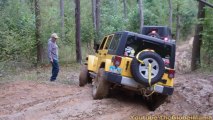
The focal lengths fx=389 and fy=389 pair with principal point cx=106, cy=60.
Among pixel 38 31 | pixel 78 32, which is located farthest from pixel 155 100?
pixel 78 32

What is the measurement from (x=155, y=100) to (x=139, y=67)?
5.54ft

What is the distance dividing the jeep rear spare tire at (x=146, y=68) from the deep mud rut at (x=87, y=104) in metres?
0.73

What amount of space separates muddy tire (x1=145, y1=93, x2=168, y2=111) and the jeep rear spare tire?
1.02 meters

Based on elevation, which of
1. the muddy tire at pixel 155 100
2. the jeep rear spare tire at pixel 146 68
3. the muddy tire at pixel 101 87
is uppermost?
the jeep rear spare tire at pixel 146 68

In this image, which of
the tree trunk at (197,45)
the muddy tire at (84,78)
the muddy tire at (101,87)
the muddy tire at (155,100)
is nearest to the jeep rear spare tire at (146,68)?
the muddy tire at (101,87)

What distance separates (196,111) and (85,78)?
17.2ft

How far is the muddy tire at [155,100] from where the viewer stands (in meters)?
9.83

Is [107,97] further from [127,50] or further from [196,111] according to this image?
[196,111]

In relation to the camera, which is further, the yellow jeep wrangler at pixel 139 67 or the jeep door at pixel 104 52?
the jeep door at pixel 104 52

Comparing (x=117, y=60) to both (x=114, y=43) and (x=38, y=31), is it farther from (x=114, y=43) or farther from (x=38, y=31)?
(x=38, y=31)

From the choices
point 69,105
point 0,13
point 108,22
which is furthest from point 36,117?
point 108,22

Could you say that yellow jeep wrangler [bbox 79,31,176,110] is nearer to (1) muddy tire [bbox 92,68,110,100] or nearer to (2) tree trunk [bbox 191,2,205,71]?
(1) muddy tire [bbox 92,68,110,100]

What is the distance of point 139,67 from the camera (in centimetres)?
892

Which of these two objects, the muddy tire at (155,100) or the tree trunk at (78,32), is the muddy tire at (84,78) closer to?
the muddy tire at (155,100)
